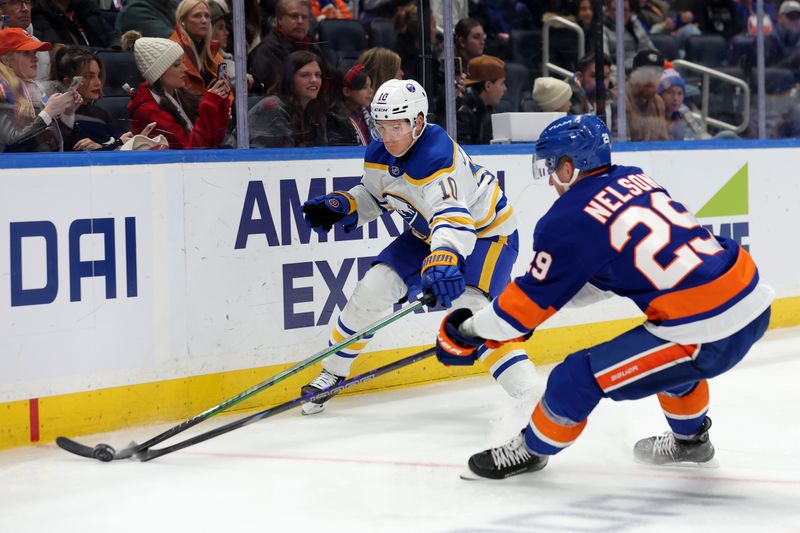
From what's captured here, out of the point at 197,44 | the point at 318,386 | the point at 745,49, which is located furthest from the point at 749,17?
the point at 318,386

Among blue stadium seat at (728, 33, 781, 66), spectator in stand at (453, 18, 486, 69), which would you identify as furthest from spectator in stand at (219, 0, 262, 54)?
blue stadium seat at (728, 33, 781, 66)

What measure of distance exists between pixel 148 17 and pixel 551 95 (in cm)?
216

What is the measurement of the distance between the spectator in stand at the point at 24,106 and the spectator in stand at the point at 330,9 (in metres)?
1.20

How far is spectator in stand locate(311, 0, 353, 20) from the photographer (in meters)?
5.04

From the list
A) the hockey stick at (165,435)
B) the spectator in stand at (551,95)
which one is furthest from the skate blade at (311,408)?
the spectator in stand at (551,95)

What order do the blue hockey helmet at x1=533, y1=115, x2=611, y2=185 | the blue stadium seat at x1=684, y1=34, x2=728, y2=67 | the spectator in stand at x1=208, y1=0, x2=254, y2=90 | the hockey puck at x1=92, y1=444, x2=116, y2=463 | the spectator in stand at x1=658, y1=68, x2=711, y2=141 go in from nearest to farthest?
the blue hockey helmet at x1=533, y1=115, x2=611, y2=185, the hockey puck at x1=92, y1=444, x2=116, y2=463, the spectator in stand at x1=208, y1=0, x2=254, y2=90, the spectator in stand at x1=658, y1=68, x2=711, y2=141, the blue stadium seat at x1=684, y1=34, x2=728, y2=67

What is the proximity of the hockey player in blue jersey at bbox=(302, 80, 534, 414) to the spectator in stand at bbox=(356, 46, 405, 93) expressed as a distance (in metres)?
→ 0.81

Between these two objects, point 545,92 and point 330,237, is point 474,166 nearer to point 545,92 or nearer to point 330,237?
point 330,237

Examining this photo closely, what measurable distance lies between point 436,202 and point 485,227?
332 mm

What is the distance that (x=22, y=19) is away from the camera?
13.6 ft

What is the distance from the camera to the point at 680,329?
3.18m

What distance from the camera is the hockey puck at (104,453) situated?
3.86 m

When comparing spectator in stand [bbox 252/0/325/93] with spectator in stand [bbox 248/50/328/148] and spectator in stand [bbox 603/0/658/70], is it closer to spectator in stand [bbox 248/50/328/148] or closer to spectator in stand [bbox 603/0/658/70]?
spectator in stand [bbox 248/50/328/148]

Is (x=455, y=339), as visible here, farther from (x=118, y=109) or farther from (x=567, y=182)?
(x=118, y=109)
